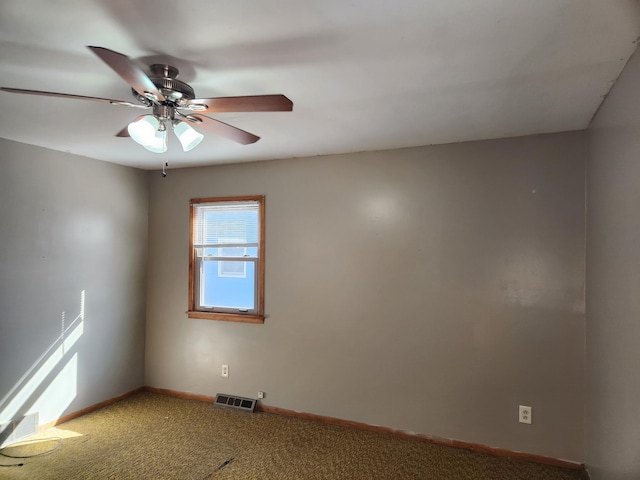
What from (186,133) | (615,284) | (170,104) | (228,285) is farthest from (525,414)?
(170,104)

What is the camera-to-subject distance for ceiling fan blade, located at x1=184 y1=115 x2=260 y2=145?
6.35ft

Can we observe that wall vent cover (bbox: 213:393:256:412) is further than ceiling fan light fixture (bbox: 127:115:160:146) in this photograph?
Yes

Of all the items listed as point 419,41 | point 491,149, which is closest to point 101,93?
point 419,41

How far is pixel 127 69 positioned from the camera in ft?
4.58

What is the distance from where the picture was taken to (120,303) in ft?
13.0

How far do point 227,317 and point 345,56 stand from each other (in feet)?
9.33

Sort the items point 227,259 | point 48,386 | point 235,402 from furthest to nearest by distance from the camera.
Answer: point 227,259 → point 235,402 → point 48,386

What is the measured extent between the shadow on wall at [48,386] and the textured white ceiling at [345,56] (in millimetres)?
1869

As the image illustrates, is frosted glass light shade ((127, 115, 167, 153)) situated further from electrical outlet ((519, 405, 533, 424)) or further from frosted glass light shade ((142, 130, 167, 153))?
electrical outlet ((519, 405, 533, 424))

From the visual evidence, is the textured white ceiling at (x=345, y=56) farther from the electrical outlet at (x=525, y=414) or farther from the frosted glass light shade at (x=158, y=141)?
the electrical outlet at (x=525, y=414)

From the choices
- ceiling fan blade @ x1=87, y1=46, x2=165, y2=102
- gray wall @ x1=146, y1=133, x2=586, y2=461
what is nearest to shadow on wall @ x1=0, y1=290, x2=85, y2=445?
gray wall @ x1=146, y1=133, x2=586, y2=461

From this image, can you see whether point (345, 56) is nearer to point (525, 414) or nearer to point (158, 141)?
point (158, 141)

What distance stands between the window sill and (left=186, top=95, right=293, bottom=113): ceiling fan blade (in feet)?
7.61

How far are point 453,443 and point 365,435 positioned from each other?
2.29ft
